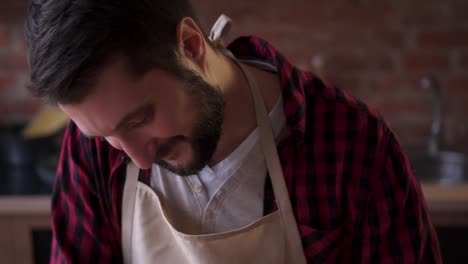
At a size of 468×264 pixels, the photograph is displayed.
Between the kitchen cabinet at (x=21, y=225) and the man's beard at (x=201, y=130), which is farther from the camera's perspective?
the kitchen cabinet at (x=21, y=225)

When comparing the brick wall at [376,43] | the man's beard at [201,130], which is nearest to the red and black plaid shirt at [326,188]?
the man's beard at [201,130]

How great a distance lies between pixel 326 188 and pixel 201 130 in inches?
8.8

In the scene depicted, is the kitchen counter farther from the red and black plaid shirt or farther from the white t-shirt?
the white t-shirt

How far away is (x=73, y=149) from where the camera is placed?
0.94 meters

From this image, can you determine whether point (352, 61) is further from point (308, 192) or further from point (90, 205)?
point (90, 205)

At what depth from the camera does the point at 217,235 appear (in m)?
0.89

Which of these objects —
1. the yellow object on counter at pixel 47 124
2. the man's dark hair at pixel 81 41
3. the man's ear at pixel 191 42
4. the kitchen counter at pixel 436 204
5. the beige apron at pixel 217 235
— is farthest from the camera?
the yellow object on counter at pixel 47 124

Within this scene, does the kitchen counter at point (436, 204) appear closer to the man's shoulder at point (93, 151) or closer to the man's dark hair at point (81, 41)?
the man's shoulder at point (93, 151)

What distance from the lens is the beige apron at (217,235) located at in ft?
2.92

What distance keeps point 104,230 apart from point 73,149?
5.9 inches

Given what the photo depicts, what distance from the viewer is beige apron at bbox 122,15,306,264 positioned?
0.89 metres

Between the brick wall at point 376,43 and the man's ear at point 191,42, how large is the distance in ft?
3.05

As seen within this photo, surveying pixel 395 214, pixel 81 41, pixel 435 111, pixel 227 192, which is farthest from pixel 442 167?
pixel 81 41

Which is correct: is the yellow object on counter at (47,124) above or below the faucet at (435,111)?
below
